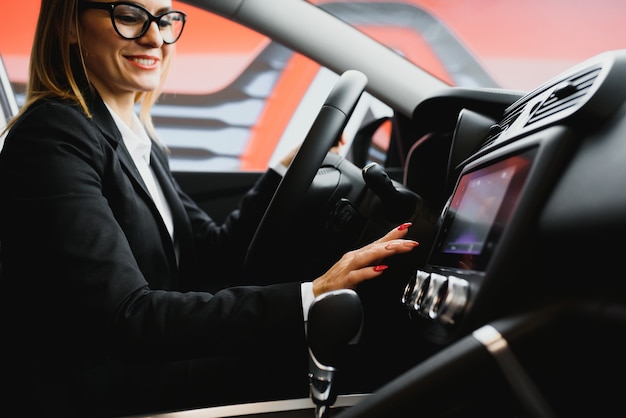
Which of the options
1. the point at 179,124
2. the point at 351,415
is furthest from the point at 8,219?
the point at 179,124

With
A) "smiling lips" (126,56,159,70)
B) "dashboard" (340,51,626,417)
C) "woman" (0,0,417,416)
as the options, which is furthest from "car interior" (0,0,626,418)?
"smiling lips" (126,56,159,70)

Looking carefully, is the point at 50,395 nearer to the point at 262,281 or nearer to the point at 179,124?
the point at 262,281

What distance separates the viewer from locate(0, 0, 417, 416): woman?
2.68ft

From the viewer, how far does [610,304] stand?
49 centimetres

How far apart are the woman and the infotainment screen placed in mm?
59

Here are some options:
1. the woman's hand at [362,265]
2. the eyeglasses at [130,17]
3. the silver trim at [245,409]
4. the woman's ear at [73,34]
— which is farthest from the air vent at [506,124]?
the woman's ear at [73,34]

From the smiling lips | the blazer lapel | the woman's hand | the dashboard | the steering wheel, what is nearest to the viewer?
the dashboard

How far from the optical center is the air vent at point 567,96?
614mm

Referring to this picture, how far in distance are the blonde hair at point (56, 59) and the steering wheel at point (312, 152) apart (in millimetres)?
359

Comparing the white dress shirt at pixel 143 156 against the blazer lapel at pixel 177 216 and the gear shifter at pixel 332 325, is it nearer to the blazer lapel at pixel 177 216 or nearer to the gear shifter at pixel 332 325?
the blazer lapel at pixel 177 216

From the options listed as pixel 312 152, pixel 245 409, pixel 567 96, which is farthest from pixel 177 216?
pixel 567 96

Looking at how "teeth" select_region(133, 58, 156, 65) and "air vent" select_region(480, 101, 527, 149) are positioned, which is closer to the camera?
"air vent" select_region(480, 101, 527, 149)

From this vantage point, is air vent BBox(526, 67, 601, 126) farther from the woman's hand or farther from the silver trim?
the silver trim

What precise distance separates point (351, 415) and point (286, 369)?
1.40 feet
